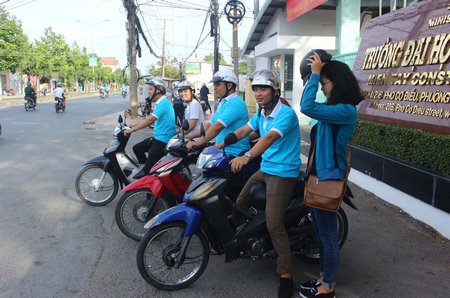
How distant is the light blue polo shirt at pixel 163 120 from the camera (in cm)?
520

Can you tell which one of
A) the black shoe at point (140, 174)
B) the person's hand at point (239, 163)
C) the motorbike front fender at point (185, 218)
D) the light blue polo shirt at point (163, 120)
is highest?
the light blue polo shirt at point (163, 120)

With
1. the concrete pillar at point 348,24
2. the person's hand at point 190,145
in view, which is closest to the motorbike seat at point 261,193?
the person's hand at point 190,145

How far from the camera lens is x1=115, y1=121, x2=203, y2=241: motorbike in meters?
4.11

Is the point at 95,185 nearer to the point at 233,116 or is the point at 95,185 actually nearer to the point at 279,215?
the point at 233,116

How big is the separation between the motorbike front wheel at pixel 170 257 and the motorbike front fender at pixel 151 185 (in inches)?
37.5

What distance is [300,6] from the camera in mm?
11969

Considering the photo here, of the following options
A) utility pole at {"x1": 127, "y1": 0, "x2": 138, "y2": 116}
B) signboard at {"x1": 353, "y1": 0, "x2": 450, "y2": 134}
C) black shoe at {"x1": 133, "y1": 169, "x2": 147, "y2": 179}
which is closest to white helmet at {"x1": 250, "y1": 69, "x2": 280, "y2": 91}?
black shoe at {"x1": 133, "y1": 169, "x2": 147, "y2": 179}

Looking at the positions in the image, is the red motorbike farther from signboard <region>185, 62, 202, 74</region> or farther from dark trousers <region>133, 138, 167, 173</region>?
signboard <region>185, 62, 202, 74</region>

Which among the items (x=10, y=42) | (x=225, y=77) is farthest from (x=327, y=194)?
(x=10, y=42)

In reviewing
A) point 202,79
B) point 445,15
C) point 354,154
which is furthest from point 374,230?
point 202,79

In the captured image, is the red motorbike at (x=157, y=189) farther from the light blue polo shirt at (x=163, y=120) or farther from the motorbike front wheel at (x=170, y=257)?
the motorbike front wheel at (x=170, y=257)

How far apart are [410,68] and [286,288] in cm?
410

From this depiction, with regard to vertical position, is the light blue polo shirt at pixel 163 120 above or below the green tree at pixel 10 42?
below

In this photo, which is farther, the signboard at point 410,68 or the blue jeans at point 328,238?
the signboard at point 410,68
